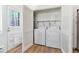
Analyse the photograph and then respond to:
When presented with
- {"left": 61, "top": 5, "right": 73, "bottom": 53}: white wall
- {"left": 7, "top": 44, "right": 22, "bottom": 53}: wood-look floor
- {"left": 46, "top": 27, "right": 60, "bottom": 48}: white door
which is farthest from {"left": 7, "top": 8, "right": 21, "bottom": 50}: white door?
{"left": 61, "top": 5, "right": 73, "bottom": 53}: white wall

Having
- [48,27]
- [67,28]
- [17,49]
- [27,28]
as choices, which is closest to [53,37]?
[48,27]

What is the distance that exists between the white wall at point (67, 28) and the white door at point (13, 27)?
84cm

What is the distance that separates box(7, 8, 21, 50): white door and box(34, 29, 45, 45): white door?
0.33 meters

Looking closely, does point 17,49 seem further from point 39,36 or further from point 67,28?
point 67,28

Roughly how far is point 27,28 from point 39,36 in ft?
0.93

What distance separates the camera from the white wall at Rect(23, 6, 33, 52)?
7.36 ft

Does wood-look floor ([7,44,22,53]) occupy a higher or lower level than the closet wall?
lower

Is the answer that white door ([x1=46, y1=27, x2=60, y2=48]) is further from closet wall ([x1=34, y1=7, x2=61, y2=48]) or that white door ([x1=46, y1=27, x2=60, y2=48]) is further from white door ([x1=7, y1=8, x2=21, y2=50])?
white door ([x1=7, y1=8, x2=21, y2=50])

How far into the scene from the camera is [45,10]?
2.21 meters

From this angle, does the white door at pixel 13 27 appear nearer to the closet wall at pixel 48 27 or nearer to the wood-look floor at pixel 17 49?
the wood-look floor at pixel 17 49
